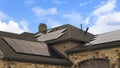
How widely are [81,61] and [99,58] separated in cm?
201

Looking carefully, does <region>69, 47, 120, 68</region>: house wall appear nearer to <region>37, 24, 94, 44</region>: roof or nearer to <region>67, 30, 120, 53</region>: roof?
<region>67, 30, 120, 53</region>: roof

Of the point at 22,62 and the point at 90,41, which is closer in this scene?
the point at 22,62

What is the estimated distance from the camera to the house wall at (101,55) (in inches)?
998

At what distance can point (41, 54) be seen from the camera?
88.5 ft

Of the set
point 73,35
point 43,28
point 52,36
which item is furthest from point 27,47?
point 43,28

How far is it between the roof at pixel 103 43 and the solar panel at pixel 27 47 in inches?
107

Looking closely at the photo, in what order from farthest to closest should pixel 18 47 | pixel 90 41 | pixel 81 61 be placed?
1. pixel 90 41
2. pixel 81 61
3. pixel 18 47

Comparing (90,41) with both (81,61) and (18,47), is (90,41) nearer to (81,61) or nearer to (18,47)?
(81,61)

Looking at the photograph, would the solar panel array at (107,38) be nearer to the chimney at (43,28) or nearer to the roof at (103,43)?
the roof at (103,43)

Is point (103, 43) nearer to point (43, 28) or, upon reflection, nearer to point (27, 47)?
point (27, 47)

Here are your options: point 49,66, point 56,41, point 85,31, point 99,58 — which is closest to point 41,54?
point 49,66

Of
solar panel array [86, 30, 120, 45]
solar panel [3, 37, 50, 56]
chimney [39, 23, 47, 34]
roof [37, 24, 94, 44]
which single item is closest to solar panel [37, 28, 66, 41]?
roof [37, 24, 94, 44]

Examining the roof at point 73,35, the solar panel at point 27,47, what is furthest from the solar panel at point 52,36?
the solar panel at point 27,47

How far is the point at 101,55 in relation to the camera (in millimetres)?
26406
